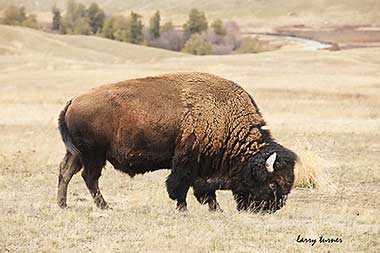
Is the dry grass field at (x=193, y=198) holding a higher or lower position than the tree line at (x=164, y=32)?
higher

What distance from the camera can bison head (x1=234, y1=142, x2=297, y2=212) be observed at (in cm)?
1111

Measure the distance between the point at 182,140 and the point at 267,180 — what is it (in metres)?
1.32

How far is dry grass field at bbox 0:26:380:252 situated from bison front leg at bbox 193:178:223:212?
170mm

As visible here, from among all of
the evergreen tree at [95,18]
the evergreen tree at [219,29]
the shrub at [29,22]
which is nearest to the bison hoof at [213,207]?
the evergreen tree at [219,29]

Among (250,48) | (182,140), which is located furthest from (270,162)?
(250,48)

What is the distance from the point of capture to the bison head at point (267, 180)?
36.4ft

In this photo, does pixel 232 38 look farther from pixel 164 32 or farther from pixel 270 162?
pixel 270 162

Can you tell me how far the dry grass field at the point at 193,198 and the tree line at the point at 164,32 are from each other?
182ft

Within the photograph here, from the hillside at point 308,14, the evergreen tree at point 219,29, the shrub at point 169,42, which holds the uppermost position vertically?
the evergreen tree at point 219,29

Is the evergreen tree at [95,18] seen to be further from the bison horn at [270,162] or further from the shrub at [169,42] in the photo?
the bison horn at [270,162]

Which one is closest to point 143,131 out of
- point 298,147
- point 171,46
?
point 298,147

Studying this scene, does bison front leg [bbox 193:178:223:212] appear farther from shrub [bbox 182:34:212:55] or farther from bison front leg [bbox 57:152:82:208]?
shrub [bbox 182:34:212:55]

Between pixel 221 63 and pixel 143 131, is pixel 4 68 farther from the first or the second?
pixel 143 131

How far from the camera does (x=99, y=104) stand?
36.6 ft
